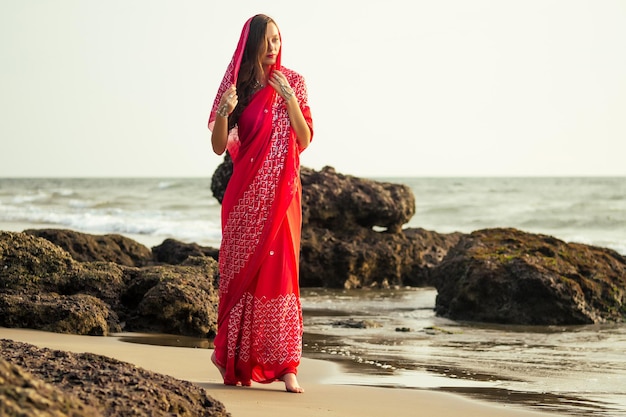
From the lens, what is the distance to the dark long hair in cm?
541

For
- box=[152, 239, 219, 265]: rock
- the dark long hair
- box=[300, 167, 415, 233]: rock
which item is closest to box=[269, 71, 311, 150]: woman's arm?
the dark long hair

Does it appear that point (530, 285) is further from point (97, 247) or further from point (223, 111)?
point (223, 111)

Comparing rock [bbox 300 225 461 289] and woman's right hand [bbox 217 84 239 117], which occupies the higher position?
woman's right hand [bbox 217 84 239 117]

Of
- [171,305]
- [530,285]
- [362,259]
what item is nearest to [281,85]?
[171,305]

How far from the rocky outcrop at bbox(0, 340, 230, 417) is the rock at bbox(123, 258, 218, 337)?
11.8ft

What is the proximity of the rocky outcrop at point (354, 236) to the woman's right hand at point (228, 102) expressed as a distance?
8177 mm

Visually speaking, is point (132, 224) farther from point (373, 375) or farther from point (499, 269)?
point (373, 375)

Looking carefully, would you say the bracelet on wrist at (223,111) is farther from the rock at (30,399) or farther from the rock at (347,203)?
the rock at (347,203)

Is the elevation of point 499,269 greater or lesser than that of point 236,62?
lesser

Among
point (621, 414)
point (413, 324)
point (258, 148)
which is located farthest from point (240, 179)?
point (413, 324)

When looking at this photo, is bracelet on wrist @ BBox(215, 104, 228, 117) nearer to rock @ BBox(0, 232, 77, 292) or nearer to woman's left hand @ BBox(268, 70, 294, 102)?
woman's left hand @ BBox(268, 70, 294, 102)

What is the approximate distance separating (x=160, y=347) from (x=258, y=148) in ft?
6.19

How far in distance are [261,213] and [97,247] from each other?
567 centimetres

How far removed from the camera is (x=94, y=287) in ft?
24.9
